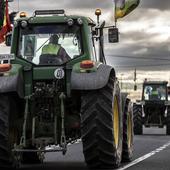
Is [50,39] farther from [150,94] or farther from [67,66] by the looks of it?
[150,94]

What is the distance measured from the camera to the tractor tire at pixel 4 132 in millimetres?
11758

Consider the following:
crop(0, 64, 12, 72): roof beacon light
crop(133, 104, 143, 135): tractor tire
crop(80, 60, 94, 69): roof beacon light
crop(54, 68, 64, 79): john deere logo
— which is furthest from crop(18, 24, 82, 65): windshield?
crop(133, 104, 143, 135): tractor tire

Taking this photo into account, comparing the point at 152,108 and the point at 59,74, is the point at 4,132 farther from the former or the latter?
the point at 152,108

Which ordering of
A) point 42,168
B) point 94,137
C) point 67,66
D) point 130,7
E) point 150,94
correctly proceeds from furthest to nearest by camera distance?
point 150,94, point 130,7, point 42,168, point 67,66, point 94,137

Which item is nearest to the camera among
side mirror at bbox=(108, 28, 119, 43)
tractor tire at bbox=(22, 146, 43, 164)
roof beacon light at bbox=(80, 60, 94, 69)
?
roof beacon light at bbox=(80, 60, 94, 69)

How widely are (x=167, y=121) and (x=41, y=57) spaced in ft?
70.6

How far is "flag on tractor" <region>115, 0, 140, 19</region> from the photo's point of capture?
31.9 meters

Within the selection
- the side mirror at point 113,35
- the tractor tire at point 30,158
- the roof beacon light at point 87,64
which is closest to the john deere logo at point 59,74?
the roof beacon light at point 87,64

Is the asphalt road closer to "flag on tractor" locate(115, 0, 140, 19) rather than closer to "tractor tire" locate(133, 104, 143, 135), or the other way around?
"flag on tractor" locate(115, 0, 140, 19)

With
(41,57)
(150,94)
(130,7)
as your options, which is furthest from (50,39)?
(150,94)

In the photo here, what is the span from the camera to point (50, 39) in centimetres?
1306

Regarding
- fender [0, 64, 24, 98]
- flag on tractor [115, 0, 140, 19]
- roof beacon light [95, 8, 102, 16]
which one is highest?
flag on tractor [115, 0, 140, 19]

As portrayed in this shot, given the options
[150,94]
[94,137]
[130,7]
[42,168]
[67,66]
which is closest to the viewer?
[94,137]

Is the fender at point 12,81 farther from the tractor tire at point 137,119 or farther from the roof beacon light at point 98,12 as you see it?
the tractor tire at point 137,119
